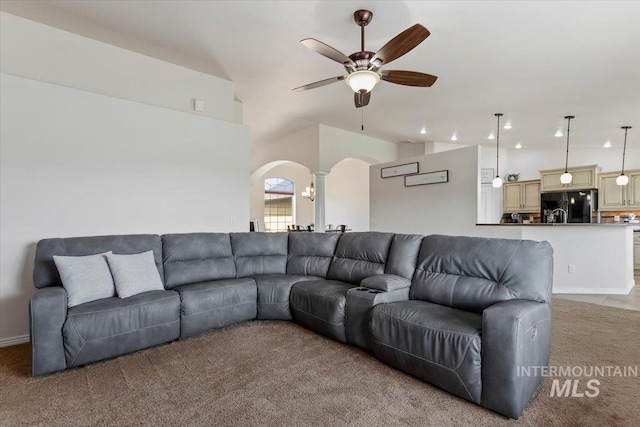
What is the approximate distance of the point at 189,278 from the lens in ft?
11.0

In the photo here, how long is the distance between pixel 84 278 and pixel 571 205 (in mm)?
8832

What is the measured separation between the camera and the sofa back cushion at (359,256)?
3221 mm

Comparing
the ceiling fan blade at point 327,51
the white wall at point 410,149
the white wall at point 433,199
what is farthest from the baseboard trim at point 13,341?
the white wall at point 410,149

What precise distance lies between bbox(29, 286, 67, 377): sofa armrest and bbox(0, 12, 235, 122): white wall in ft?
7.89

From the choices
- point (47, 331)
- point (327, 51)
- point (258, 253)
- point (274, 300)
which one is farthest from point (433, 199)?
point (47, 331)

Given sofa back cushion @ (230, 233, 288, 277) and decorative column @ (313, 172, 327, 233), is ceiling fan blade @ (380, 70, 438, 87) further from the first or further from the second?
decorative column @ (313, 172, 327, 233)

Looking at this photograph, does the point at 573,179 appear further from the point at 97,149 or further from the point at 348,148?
the point at 97,149

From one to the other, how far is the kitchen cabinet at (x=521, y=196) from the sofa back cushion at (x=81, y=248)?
810cm

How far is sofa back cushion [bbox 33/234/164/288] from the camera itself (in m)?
2.69

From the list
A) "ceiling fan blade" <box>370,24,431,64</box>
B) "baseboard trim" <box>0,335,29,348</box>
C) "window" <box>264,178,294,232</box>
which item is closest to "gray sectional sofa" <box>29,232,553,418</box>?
"baseboard trim" <box>0,335,29,348</box>

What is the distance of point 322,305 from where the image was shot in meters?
2.97

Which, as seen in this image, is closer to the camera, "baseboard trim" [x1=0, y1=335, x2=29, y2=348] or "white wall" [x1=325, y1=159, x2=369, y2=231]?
"baseboard trim" [x1=0, y1=335, x2=29, y2=348]

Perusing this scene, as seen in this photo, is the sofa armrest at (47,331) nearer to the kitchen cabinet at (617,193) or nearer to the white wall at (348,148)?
the white wall at (348,148)

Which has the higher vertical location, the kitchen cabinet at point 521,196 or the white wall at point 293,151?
the white wall at point 293,151
